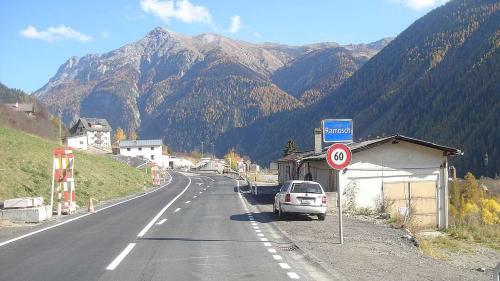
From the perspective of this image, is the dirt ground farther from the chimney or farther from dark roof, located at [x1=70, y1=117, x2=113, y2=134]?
dark roof, located at [x1=70, y1=117, x2=113, y2=134]

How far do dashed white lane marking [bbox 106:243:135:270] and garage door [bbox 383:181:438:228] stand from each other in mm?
18720

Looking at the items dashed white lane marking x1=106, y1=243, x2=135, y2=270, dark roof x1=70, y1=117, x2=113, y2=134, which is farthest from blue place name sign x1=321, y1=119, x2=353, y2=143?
dark roof x1=70, y1=117, x2=113, y2=134

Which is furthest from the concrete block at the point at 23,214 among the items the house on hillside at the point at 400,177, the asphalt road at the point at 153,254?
the house on hillside at the point at 400,177

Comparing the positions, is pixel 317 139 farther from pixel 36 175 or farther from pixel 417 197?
pixel 36 175

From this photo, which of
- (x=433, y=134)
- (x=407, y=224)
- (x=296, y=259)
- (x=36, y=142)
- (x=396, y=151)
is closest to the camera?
(x=296, y=259)

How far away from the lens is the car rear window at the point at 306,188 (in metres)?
21.1

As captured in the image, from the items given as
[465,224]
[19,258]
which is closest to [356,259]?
[19,258]

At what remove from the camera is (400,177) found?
29.5 m

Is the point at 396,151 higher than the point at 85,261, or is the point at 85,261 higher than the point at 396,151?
the point at 396,151

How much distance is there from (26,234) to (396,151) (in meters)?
20.1

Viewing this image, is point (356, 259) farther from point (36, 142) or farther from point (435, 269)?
point (36, 142)

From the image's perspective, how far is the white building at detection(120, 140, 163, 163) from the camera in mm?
145625

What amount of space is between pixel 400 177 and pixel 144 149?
122129 millimetres

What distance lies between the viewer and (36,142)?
40906mm
